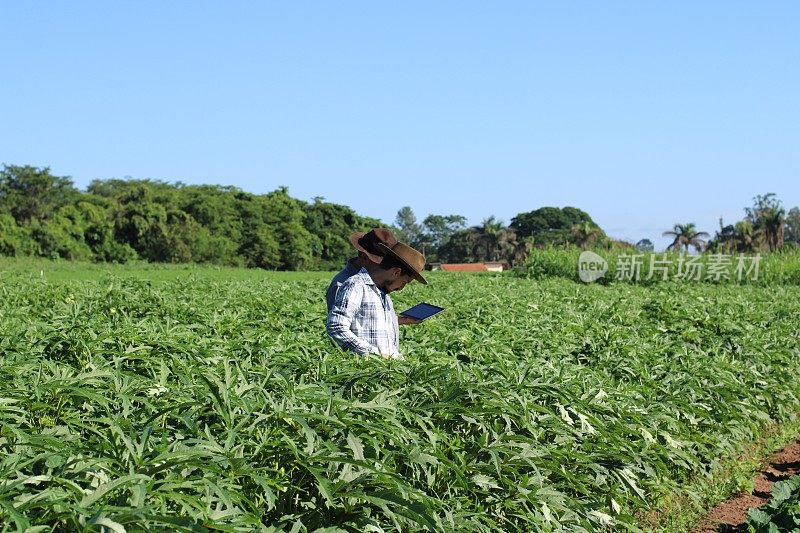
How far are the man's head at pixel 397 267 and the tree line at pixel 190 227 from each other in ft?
111

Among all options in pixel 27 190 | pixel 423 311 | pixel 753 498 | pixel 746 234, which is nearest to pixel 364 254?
pixel 423 311

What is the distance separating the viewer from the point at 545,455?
4188mm

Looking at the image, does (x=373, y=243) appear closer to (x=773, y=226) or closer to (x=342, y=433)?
(x=342, y=433)

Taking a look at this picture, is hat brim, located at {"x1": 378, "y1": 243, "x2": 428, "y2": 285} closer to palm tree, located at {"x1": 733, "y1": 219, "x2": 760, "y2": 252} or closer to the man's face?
the man's face

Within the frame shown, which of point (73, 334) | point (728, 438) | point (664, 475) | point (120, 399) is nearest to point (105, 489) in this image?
point (120, 399)

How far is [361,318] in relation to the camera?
537 cm

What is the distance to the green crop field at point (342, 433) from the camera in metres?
2.76

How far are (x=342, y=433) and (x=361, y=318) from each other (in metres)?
1.98

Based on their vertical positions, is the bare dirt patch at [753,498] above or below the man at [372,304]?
below

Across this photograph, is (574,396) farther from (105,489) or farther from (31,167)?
(31,167)

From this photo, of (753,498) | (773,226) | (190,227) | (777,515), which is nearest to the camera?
(777,515)

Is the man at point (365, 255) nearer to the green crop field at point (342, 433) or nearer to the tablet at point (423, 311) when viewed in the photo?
the tablet at point (423, 311)

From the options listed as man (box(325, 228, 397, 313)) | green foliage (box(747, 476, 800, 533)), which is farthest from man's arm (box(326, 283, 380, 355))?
green foliage (box(747, 476, 800, 533))

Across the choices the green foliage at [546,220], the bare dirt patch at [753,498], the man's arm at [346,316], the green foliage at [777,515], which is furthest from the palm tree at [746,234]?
the man's arm at [346,316]
